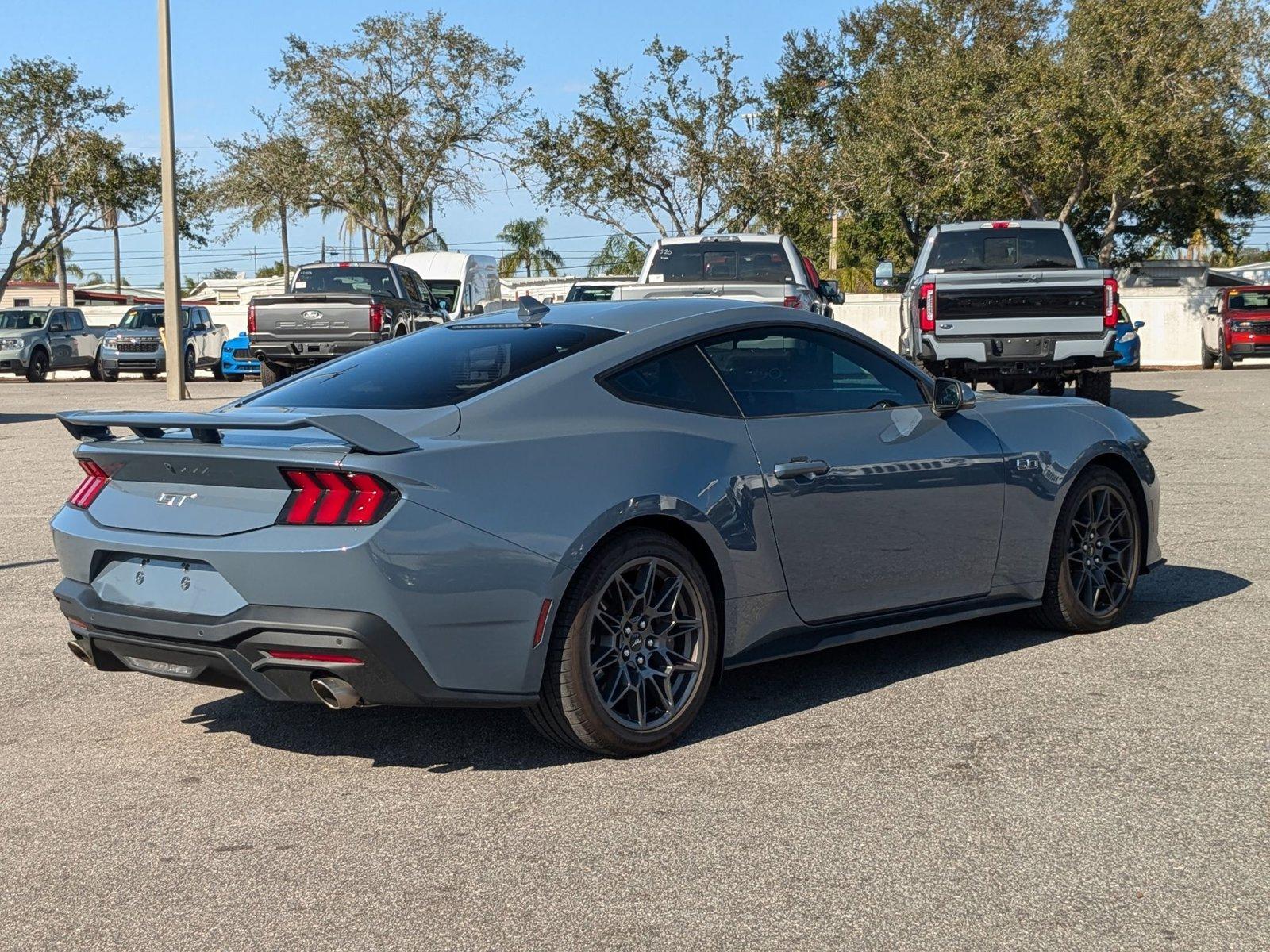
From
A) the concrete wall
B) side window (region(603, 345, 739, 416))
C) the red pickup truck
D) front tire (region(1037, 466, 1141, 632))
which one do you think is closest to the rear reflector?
side window (region(603, 345, 739, 416))

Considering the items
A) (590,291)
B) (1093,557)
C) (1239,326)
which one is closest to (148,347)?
(590,291)

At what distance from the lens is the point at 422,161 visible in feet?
164

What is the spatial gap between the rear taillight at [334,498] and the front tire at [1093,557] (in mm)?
3291

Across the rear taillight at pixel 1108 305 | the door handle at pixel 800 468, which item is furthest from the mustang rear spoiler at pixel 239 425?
the rear taillight at pixel 1108 305

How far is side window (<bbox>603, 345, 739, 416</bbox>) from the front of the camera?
526 centimetres

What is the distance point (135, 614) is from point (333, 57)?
47439 millimetres

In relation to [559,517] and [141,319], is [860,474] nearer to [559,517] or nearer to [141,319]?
[559,517]

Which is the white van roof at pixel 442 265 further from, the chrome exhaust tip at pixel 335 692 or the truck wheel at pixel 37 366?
the chrome exhaust tip at pixel 335 692

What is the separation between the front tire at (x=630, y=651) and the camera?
4801mm

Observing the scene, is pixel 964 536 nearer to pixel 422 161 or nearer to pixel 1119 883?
pixel 1119 883

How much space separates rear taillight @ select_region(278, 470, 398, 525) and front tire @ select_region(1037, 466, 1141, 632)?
10.8 feet

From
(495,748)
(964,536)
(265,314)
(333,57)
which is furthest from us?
(333,57)

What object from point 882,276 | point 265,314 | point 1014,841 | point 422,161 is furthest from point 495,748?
point 422,161

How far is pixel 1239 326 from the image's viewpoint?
3388 cm
